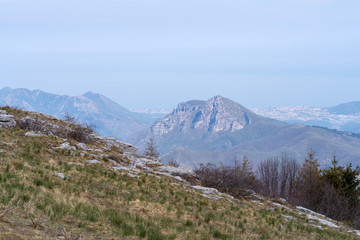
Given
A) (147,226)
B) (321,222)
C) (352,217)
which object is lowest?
(352,217)

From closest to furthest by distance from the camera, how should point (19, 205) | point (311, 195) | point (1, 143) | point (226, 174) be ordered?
point (19, 205) < point (1, 143) < point (226, 174) < point (311, 195)

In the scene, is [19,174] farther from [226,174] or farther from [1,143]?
[226,174]

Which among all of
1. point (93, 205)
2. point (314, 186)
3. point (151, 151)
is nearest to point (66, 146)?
point (93, 205)

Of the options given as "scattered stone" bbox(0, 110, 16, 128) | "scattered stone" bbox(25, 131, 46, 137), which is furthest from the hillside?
"scattered stone" bbox(0, 110, 16, 128)

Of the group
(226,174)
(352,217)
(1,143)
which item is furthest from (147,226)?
(352,217)

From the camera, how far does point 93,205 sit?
13305 mm

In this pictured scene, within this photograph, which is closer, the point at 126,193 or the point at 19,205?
the point at 19,205

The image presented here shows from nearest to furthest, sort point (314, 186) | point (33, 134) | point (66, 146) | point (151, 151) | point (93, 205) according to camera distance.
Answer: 1. point (93, 205)
2. point (66, 146)
3. point (33, 134)
4. point (314, 186)
5. point (151, 151)

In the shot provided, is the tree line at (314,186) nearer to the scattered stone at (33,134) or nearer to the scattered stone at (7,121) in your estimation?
the scattered stone at (33,134)

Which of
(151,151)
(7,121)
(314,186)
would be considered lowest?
(151,151)

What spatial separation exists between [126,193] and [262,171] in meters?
48.1

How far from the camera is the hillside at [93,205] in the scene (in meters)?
10.4

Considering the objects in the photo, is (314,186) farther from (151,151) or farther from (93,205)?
(93,205)

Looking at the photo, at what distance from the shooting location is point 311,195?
173ft
